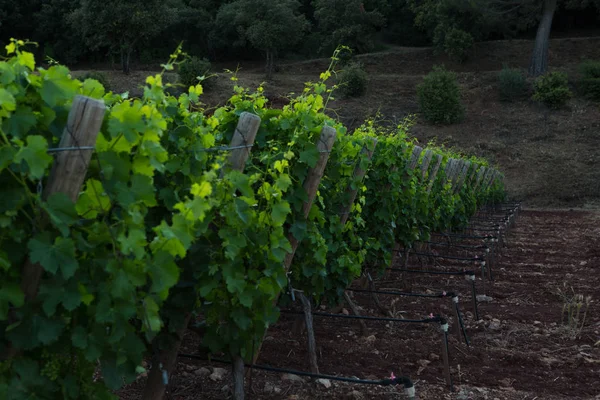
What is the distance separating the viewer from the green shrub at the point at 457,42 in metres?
33.1

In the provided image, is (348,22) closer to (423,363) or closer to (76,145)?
(423,363)

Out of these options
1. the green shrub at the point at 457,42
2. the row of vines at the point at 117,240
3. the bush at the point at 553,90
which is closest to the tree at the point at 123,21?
the green shrub at the point at 457,42

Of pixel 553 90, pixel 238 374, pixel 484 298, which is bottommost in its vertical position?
pixel 553 90

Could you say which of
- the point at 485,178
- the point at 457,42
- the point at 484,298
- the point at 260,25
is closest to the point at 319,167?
the point at 484,298

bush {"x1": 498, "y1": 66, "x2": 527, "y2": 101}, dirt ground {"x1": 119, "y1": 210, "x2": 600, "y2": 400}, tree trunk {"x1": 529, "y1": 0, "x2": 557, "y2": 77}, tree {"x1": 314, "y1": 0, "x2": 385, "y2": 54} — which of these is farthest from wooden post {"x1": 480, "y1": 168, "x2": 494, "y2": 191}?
tree {"x1": 314, "y1": 0, "x2": 385, "y2": 54}

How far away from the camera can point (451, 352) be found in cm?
485

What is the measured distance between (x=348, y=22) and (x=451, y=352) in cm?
3355

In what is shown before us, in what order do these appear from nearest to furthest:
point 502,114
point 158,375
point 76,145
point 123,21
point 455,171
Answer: point 76,145 < point 158,375 < point 455,171 < point 123,21 < point 502,114

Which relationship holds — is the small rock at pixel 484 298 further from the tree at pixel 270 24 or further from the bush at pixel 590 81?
the tree at pixel 270 24

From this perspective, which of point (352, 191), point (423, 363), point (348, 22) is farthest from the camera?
point (348, 22)

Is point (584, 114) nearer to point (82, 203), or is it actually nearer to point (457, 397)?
point (457, 397)

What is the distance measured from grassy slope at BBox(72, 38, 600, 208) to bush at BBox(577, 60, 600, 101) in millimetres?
404

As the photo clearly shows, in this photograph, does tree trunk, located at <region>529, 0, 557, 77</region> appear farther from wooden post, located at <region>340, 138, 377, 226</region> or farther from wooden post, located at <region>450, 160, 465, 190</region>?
wooden post, located at <region>340, 138, 377, 226</region>

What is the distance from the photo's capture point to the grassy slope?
76.5 ft
